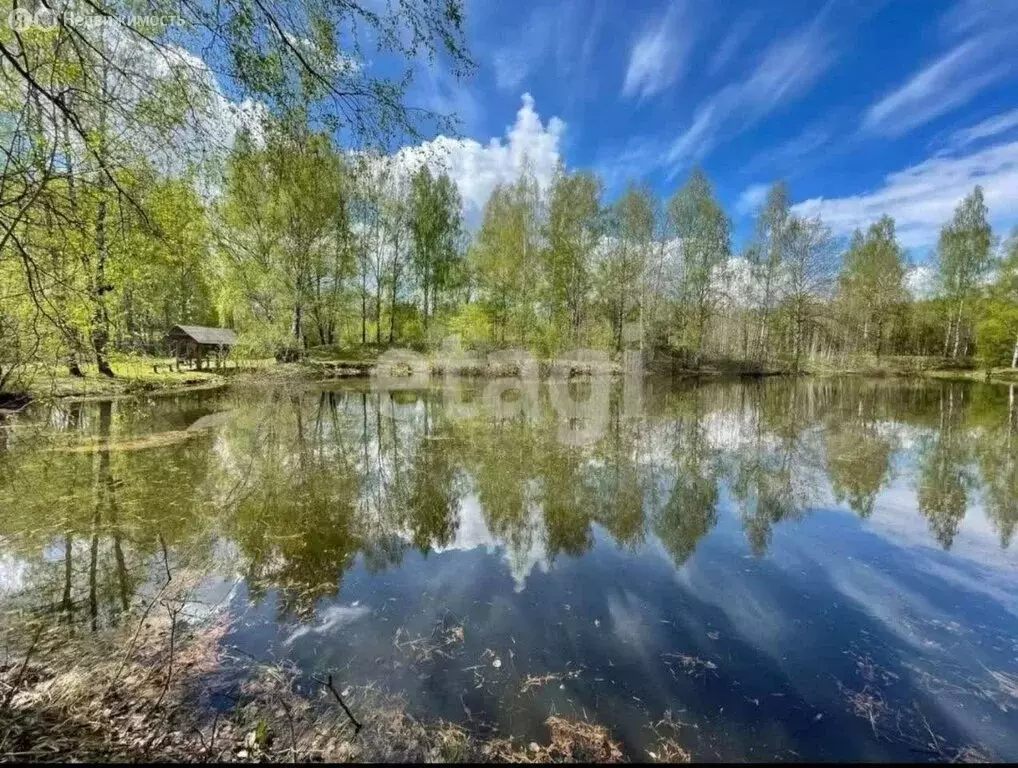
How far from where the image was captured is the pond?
3027mm

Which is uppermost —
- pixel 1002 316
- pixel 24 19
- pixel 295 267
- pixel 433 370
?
pixel 295 267

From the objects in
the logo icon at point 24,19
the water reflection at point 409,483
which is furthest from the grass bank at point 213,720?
the logo icon at point 24,19

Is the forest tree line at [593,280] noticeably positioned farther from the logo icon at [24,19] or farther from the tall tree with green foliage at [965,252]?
the logo icon at [24,19]

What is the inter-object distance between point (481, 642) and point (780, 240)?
34.9 metres

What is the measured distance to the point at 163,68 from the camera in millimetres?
3199

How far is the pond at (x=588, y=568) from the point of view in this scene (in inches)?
119

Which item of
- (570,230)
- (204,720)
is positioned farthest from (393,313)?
(204,720)

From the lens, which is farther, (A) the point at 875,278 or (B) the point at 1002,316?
(A) the point at 875,278

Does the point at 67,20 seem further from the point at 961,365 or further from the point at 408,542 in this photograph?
the point at 961,365

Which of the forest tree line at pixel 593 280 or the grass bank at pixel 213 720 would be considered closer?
the grass bank at pixel 213 720

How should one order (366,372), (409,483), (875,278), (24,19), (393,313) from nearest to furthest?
(24,19)
(409,483)
(366,372)
(875,278)
(393,313)

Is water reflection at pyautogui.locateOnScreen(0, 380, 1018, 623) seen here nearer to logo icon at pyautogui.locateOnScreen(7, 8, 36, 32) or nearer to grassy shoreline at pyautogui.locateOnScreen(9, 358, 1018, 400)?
grassy shoreline at pyautogui.locateOnScreen(9, 358, 1018, 400)

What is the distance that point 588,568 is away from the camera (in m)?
4.89

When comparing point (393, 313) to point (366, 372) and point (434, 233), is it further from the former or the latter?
point (366, 372)
